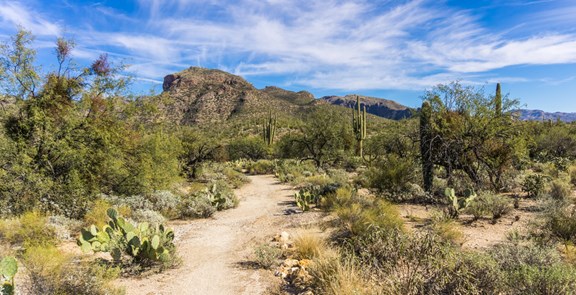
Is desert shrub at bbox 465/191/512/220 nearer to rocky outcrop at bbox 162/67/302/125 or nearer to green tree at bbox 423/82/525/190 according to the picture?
green tree at bbox 423/82/525/190

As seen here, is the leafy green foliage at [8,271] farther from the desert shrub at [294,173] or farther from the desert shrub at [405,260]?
the desert shrub at [294,173]

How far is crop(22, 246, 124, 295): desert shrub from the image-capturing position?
14.6ft

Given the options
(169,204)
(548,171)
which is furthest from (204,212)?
(548,171)

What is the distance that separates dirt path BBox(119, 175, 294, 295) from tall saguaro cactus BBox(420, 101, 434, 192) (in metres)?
5.89

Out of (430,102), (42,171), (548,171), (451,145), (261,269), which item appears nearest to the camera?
(261,269)

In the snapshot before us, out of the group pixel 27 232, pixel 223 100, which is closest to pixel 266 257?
pixel 27 232

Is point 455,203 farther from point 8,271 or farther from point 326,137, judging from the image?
point 326,137

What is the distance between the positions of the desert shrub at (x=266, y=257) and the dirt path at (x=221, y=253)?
0.22m

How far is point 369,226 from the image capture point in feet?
22.0

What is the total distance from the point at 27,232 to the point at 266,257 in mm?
5606

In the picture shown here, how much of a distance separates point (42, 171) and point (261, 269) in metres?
7.87

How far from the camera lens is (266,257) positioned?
666cm

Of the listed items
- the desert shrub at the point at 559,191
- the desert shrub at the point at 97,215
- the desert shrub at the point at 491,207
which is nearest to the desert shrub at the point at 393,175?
the desert shrub at the point at 491,207

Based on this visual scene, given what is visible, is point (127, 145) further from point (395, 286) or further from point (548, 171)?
point (548, 171)
